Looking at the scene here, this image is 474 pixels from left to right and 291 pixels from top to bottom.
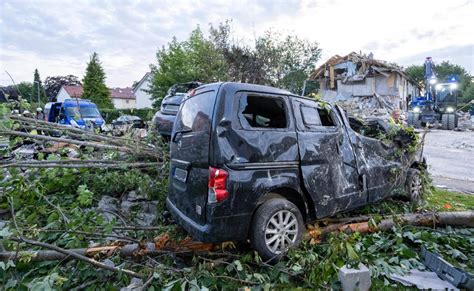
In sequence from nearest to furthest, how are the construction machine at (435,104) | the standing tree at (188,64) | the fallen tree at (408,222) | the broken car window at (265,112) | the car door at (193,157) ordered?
the car door at (193,157), the broken car window at (265,112), the fallen tree at (408,222), the standing tree at (188,64), the construction machine at (435,104)

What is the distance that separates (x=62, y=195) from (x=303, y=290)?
4066 millimetres

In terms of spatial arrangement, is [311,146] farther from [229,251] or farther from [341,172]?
[229,251]

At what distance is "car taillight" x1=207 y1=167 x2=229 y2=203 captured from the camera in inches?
108

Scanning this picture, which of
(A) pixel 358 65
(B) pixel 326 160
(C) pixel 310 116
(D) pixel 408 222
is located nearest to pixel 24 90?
(C) pixel 310 116

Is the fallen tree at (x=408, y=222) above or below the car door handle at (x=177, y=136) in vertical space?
below

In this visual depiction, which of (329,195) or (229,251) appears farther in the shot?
(329,195)

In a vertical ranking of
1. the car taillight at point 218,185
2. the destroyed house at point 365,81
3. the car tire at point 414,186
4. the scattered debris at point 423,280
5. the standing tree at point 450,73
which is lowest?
the scattered debris at point 423,280

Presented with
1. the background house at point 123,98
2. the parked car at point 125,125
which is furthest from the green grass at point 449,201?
the background house at point 123,98

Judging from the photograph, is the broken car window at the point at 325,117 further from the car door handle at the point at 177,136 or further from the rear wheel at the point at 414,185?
the rear wheel at the point at 414,185

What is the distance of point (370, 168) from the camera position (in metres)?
4.31

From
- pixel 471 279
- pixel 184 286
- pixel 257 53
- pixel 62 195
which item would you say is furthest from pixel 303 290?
pixel 257 53

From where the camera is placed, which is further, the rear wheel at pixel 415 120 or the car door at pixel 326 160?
the rear wheel at pixel 415 120

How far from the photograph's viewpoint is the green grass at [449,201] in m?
5.07

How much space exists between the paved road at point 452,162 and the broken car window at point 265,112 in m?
4.02
